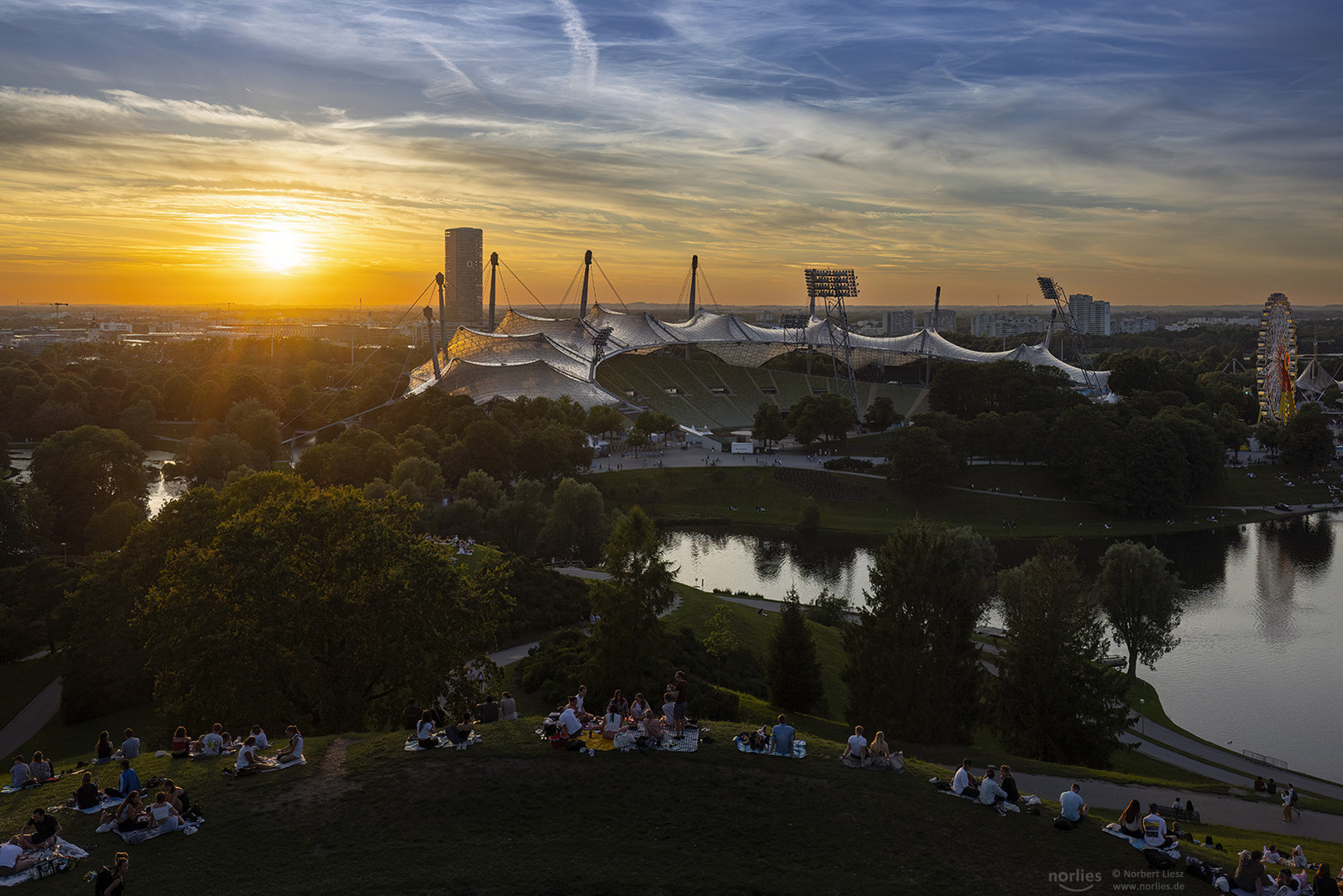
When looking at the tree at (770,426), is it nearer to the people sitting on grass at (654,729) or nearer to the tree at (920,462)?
the tree at (920,462)

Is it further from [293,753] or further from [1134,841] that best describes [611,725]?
[1134,841]

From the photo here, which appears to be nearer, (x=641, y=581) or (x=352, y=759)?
(x=352, y=759)

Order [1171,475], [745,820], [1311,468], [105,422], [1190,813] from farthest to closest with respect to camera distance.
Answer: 1. [105,422]
2. [1311,468]
3. [1171,475]
4. [1190,813]
5. [745,820]

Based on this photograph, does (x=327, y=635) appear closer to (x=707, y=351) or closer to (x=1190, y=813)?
(x=1190, y=813)

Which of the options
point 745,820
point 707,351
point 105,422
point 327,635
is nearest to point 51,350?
point 105,422

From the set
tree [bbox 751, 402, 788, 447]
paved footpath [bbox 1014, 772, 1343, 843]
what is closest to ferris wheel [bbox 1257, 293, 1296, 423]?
tree [bbox 751, 402, 788, 447]

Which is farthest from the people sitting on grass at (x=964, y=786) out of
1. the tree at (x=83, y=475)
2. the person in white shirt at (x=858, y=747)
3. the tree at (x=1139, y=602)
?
the tree at (x=83, y=475)

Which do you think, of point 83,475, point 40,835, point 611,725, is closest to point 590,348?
point 83,475
